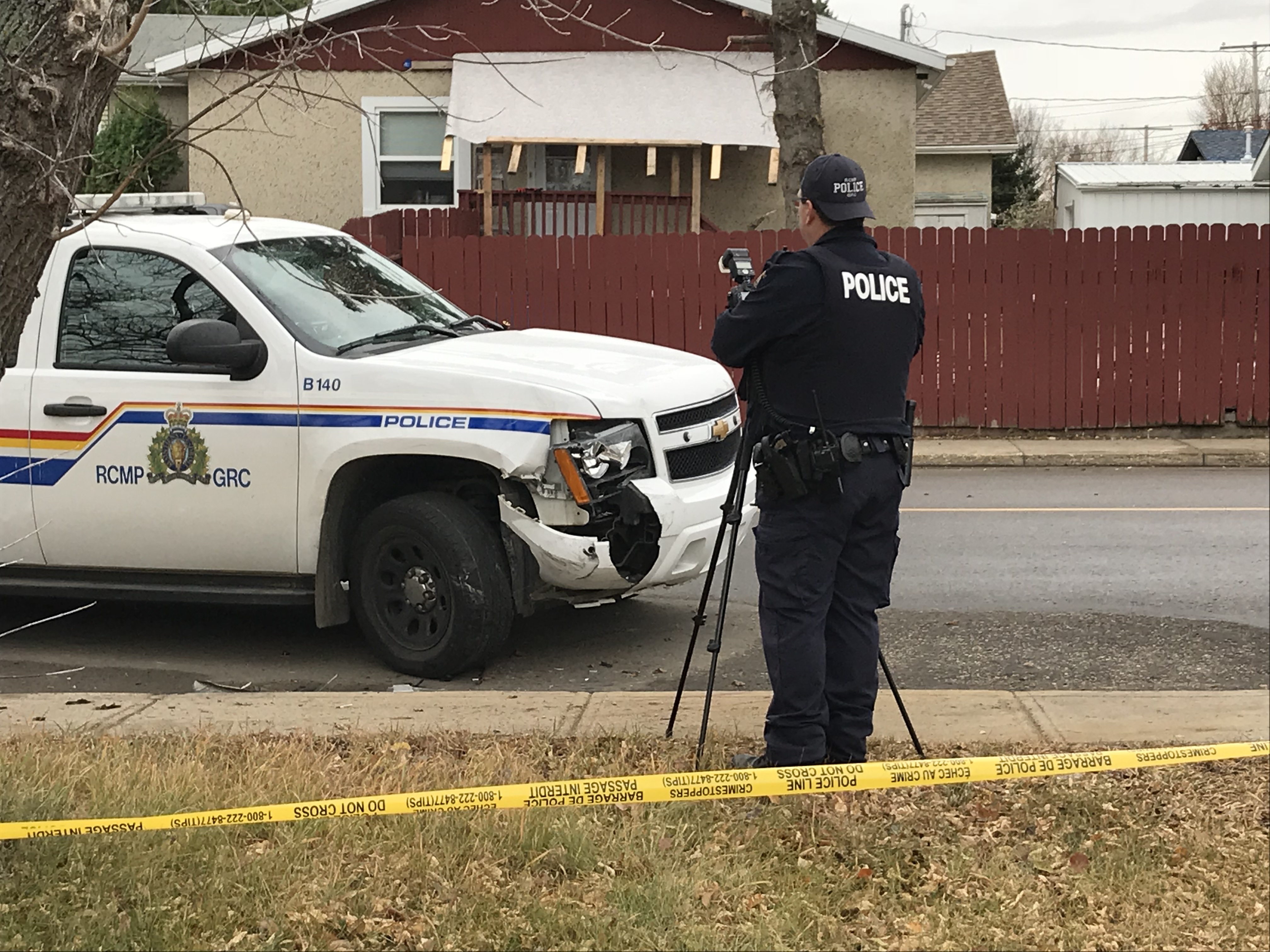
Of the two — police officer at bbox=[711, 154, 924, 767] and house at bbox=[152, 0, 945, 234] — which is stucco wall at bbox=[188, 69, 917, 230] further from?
police officer at bbox=[711, 154, 924, 767]

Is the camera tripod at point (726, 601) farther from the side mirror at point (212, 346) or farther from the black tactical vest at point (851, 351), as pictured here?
the side mirror at point (212, 346)

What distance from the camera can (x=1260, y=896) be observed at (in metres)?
4.02

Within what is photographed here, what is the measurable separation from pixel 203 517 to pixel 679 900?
3515 mm

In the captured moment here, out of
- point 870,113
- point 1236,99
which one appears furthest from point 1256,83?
point 870,113

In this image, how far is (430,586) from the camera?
6.46 metres

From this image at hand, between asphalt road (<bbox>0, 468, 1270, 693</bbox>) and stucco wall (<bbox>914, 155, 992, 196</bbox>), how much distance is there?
27916 millimetres

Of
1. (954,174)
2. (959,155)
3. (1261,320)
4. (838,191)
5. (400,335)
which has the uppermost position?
(959,155)

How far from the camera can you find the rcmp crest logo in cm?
657

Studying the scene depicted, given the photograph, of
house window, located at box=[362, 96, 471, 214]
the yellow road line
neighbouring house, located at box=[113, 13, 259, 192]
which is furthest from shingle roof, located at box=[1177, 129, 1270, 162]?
the yellow road line

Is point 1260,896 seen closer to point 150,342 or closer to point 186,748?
point 186,748

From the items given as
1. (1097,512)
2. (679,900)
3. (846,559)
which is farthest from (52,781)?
(1097,512)

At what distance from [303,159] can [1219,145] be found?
30.5 meters

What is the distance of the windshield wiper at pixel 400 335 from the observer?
21.9ft

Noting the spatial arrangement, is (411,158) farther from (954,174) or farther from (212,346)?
(954,174)
